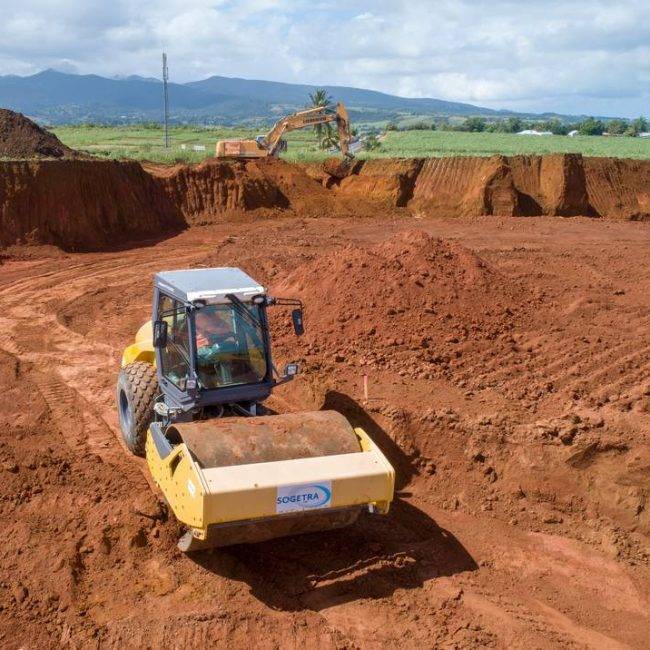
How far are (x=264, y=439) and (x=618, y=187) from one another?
86.5 ft

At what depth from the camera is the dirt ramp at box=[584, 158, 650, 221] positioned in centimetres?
2848

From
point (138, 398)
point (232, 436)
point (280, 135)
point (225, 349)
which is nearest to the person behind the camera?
point (232, 436)

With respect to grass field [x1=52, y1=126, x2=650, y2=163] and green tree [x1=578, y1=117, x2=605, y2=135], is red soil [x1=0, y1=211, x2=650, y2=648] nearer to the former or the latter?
grass field [x1=52, y1=126, x2=650, y2=163]

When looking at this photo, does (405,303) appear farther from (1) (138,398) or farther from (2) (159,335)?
(2) (159,335)

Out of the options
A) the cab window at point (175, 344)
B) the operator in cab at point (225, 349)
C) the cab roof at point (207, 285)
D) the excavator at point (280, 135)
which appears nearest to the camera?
the cab roof at point (207, 285)

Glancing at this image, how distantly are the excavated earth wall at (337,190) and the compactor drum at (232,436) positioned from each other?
53.6ft

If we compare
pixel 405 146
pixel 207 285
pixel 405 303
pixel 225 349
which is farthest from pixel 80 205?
pixel 405 146

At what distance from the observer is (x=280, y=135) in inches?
1154

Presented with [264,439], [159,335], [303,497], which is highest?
[159,335]

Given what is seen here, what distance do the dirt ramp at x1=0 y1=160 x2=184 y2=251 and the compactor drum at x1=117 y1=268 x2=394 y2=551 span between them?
15.4 meters

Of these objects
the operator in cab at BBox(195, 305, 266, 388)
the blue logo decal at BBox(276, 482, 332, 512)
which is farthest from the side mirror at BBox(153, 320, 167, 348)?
the blue logo decal at BBox(276, 482, 332, 512)

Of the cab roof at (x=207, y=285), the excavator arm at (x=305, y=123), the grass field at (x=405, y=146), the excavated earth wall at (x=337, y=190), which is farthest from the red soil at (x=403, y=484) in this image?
the grass field at (x=405, y=146)

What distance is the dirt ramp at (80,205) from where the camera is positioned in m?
21.9

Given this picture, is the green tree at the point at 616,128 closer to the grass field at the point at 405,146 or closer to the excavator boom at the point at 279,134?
the grass field at the point at 405,146
